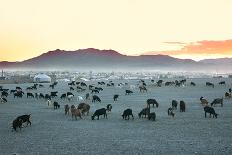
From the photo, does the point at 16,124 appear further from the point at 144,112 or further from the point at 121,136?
the point at 144,112

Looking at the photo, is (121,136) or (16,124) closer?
(121,136)

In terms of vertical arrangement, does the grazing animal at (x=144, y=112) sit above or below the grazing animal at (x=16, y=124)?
above

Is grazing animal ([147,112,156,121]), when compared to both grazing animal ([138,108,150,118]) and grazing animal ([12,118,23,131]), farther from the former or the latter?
grazing animal ([12,118,23,131])

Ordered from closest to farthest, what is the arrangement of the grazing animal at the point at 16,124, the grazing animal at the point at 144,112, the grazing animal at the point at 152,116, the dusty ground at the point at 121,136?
the dusty ground at the point at 121,136 → the grazing animal at the point at 16,124 → the grazing animal at the point at 152,116 → the grazing animal at the point at 144,112

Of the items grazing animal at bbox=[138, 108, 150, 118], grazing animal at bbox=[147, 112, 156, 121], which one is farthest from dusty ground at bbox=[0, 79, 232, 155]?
grazing animal at bbox=[138, 108, 150, 118]

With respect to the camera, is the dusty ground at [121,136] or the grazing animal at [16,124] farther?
the grazing animal at [16,124]

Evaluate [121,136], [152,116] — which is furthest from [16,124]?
[152,116]

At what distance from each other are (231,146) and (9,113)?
1939 centimetres

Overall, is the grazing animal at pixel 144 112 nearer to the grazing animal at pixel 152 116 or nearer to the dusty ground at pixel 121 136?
the dusty ground at pixel 121 136

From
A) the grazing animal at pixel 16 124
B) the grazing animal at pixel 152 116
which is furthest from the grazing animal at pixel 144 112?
the grazing animal at pixel 16 124

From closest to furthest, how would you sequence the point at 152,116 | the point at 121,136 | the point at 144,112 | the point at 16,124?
the point at 121,136 < the point at 16,124 < the point at 152,116 < the point at 144,112

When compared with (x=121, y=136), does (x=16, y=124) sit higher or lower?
higher

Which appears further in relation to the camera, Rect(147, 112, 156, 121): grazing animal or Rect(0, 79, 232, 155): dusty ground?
Rect(147, 112, 156, 121): grazing animal

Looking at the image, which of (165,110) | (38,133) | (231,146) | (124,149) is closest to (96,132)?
(38,133)
